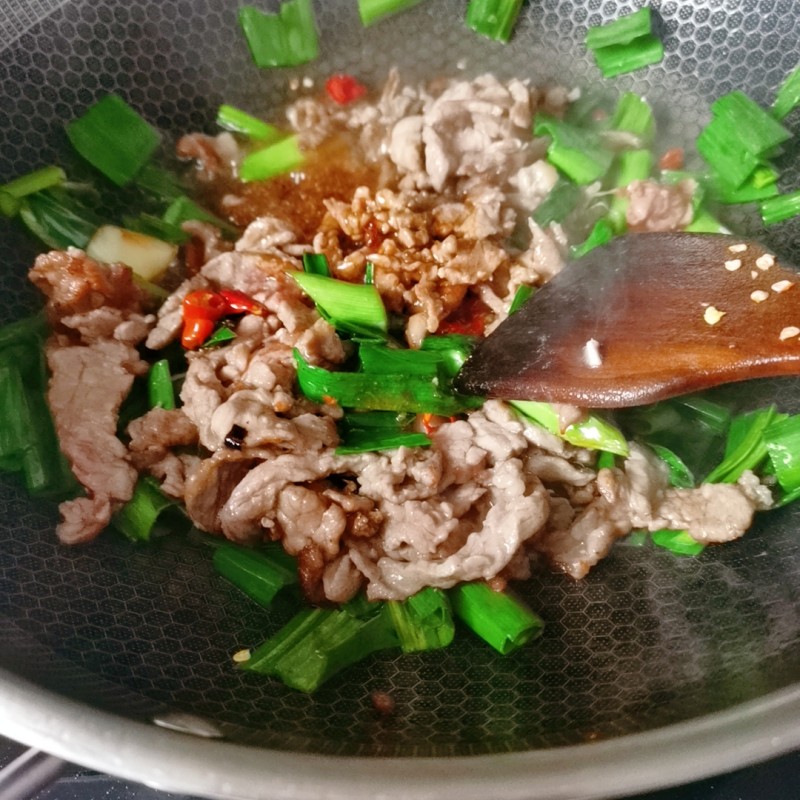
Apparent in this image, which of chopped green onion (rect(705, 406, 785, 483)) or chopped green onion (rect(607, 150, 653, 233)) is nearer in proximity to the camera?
chopped green onion (rect(705, 406, 785, 483))

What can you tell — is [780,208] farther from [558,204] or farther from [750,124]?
[558,204]

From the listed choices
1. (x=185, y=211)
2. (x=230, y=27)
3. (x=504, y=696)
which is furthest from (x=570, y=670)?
(x=230, y=27)

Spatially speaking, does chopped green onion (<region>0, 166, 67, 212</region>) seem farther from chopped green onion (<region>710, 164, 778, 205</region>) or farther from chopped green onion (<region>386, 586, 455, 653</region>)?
chopped green onion (<region>710, 164, 778, 205</region>)

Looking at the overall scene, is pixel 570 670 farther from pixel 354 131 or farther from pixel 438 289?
pixel 354 131

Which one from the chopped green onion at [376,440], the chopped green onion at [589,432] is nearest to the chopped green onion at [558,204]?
the chopped green onion at [589,432]

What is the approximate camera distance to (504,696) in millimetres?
1954

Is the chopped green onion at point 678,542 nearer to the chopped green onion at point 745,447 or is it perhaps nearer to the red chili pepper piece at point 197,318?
the chopped green onion at point 745,447

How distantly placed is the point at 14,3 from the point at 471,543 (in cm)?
248

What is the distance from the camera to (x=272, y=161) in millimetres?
2936

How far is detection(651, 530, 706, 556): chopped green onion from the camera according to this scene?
228 cm

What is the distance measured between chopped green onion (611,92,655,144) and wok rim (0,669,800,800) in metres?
2.24

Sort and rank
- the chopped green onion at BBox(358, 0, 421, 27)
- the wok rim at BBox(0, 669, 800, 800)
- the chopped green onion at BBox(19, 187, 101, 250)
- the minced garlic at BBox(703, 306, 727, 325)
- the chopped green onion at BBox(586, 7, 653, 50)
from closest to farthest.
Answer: the wok rim at BBox(0, 669, 800, 800)
the minced garlic at BBox(703, 306, 727, 325)
the chopped green onion at BBox(19, 187, 101, 250)
the chopped green onion at BBox(586, 7, 653, 50)
the chopped green onion at BBox(358, 0, 421, 27)

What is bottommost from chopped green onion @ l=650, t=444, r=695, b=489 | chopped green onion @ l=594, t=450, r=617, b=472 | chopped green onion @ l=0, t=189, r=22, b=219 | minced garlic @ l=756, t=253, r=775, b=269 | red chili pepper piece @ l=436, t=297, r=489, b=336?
chopped green onion @ l=650, t=444, r=695, b=489

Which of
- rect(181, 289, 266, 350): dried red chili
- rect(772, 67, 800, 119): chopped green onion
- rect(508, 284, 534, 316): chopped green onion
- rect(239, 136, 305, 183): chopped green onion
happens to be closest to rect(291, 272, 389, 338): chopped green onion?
rect(181, 289, 266, 350): dried red chili
